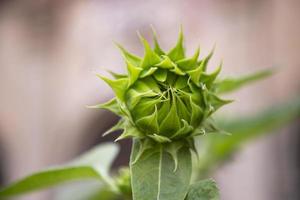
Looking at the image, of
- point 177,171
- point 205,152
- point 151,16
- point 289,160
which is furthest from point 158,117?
point 289,160

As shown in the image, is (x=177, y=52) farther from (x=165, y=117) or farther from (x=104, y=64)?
(x=104, y=64)

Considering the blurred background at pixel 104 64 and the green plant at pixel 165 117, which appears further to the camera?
the blurred background at pixel 104 64

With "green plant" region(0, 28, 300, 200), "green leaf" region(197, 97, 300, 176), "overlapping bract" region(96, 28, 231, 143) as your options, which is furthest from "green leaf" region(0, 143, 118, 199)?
"green leaf" region(197, 97, 300, 176)

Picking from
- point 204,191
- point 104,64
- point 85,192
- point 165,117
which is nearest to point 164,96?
point 165,117

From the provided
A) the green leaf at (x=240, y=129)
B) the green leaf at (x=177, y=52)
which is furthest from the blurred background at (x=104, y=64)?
the green leaf at (x=177, y=52)

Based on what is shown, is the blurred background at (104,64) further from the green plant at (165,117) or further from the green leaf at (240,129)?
the green plant at (165,117)

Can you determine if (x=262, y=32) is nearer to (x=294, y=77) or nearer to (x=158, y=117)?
(x=294, y=77)

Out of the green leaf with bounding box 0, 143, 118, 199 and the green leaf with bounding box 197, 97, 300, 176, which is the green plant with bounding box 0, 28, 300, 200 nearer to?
the green leaf with bounding box 0, 143, 118, 199
